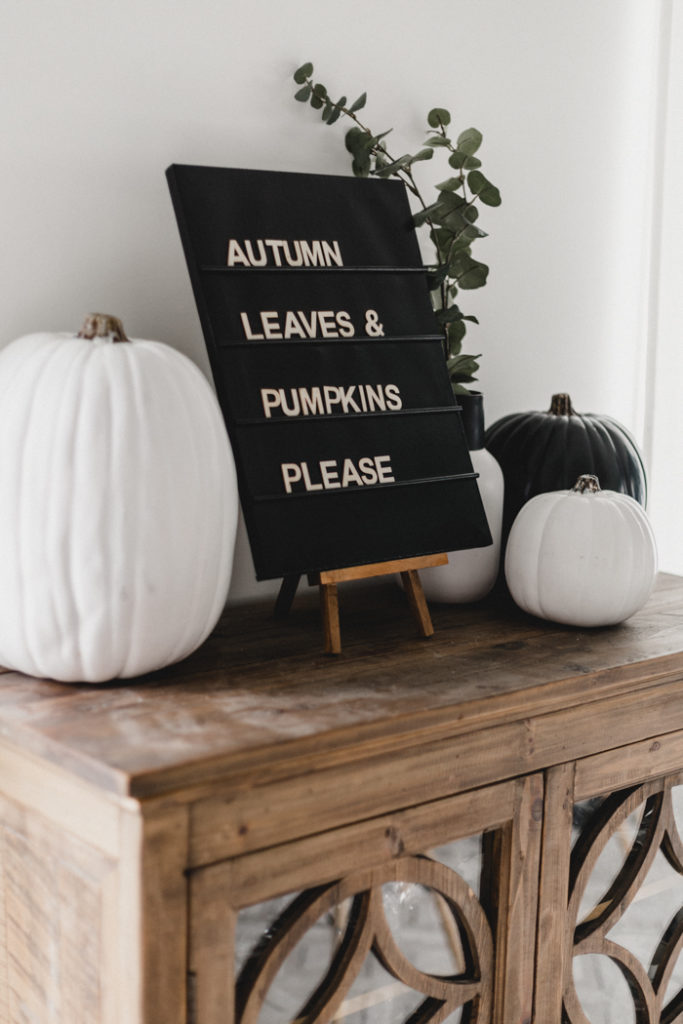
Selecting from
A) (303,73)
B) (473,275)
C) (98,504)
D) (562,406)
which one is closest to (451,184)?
(473,275)

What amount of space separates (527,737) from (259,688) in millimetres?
279

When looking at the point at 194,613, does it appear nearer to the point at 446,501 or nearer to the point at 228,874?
the point at 228,874

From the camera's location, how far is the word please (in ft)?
3.50

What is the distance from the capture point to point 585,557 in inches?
45.2

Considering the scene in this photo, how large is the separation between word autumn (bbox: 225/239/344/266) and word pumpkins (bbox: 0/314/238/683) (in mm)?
204

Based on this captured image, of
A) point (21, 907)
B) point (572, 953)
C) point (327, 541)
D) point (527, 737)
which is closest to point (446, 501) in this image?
point (327, 541)

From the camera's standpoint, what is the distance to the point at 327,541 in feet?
3.52

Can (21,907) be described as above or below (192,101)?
below

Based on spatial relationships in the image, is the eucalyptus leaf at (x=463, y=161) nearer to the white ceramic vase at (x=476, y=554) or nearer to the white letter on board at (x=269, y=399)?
the white ceramic vase at (x=476, y=554)

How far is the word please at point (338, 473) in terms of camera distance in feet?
3.50
